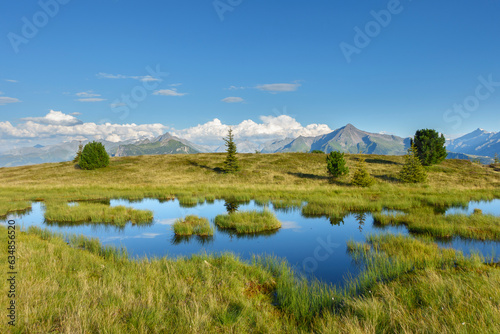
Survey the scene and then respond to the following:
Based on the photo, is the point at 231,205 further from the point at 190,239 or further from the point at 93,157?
the point at 93,157

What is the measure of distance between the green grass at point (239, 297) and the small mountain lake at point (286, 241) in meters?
1.49

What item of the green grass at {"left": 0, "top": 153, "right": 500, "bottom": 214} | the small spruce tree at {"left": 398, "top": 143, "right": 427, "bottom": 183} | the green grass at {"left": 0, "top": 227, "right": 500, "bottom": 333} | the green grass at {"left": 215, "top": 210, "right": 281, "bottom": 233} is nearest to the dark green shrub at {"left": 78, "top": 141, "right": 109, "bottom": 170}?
the green grass at {"left": 0, "top": 153, "right": 500, "bottom": 214}

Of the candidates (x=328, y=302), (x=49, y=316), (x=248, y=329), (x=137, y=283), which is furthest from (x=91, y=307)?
(x=328, y=302)

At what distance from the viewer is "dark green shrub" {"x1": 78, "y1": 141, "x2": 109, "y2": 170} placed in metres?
58.3

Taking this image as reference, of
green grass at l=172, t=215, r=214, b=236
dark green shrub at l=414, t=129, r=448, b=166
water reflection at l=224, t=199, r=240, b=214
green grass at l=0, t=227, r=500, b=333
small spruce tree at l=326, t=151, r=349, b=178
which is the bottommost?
water reflection at l=224, t=199, r=240, b=214

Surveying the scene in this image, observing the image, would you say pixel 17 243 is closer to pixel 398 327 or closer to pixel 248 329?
pixel 248 329

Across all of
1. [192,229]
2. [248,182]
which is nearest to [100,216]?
[192,229]

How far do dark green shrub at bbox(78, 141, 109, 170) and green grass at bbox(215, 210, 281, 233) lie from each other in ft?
172

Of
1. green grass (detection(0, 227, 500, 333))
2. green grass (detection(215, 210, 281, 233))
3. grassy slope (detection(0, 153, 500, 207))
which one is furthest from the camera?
grassy slope (detection(0, 153, 500, 207))

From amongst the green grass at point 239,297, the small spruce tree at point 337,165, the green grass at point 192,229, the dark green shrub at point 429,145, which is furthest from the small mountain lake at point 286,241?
the dark green shrub at point 429,145

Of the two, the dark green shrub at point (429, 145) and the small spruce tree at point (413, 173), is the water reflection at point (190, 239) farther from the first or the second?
the dark green shrub at point (429, 145)

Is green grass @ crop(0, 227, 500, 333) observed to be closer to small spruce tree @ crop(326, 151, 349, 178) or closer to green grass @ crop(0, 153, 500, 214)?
green grass @ crop(0, 153, 500, 214)

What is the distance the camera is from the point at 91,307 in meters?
6.13

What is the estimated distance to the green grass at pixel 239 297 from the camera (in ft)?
17.9
